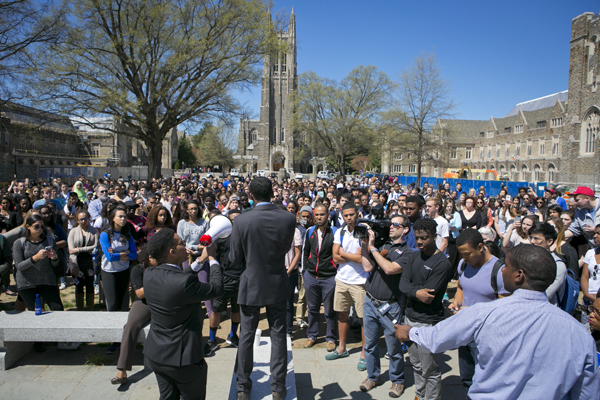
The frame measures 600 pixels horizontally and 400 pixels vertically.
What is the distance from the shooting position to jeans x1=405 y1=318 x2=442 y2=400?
3.26 meters

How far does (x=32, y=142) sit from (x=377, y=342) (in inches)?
897

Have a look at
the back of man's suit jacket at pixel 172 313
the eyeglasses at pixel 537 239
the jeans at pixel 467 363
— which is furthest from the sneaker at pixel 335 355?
the eyeglasses at pixel 537 239

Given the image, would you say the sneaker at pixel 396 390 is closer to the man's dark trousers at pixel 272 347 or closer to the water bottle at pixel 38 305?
the man's dark trousers at pixel 272 347

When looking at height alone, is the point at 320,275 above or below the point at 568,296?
below

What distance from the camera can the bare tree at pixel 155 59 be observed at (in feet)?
57.0

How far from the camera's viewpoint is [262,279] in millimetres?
3084

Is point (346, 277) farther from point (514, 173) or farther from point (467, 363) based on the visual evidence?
point (514, 173)

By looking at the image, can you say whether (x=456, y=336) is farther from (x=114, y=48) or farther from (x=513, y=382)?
(x=114, y=48)

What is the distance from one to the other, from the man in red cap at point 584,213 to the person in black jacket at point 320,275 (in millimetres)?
4272

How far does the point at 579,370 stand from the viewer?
1.69 meters

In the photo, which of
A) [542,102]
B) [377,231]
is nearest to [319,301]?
[377,231]

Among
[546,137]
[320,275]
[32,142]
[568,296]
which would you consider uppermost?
[546,137]

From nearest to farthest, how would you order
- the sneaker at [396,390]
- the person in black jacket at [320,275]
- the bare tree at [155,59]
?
the sneaker at [396,390], the person in black jacket at [320,275], the bare tree at [155,59]

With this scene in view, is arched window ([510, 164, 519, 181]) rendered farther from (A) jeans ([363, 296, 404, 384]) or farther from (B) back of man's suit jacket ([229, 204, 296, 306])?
(B) back of man's suit jacket ([229, 204, 296, 306])
